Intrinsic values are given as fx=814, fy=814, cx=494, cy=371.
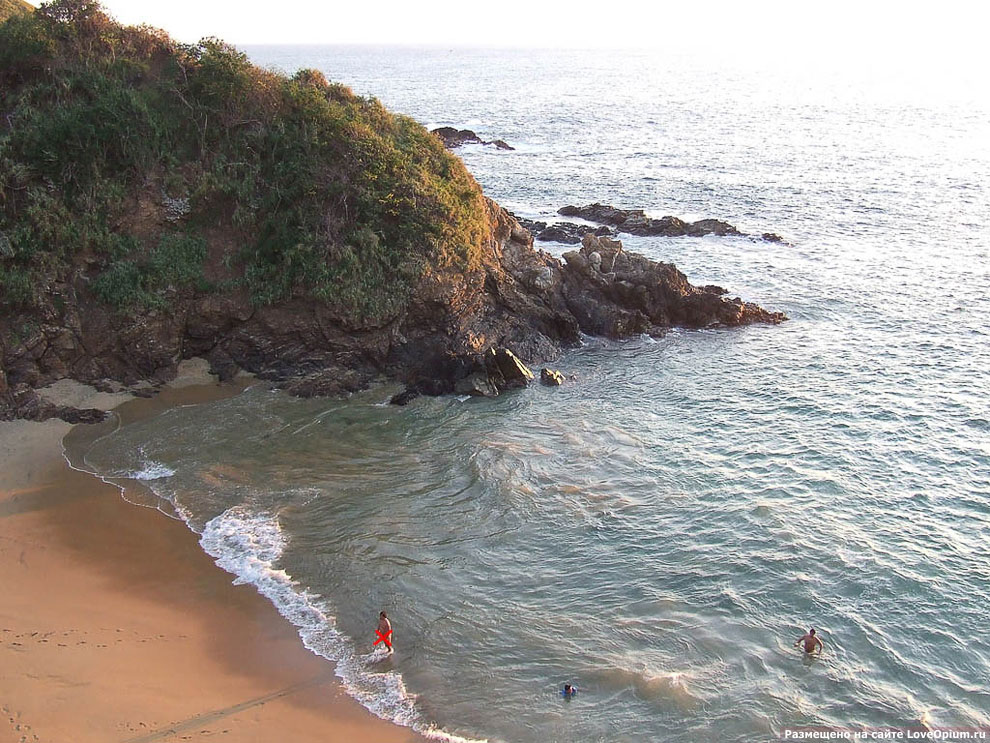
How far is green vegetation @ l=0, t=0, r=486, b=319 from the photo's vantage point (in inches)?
1139

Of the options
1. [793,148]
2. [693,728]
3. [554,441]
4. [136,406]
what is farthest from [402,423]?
[793,148]

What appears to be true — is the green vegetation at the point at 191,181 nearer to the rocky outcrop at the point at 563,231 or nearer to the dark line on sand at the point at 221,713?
the dark line on sand at the point at 221,713

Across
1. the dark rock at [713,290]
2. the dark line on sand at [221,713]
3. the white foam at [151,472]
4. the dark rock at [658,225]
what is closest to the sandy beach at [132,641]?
the dark line on sand at [221,713]

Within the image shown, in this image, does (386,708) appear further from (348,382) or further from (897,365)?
(897,365)

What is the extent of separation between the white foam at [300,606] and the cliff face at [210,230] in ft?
27.7

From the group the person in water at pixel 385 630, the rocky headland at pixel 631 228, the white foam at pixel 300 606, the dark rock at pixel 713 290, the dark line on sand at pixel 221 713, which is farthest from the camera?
the rocky headland at pixel 631 228

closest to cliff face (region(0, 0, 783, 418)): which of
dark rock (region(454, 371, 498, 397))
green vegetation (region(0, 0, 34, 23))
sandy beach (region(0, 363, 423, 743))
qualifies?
dark rock (region(454, 371, 498, 397))

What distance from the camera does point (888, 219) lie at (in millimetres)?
56219

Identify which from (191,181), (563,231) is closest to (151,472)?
(191,181)

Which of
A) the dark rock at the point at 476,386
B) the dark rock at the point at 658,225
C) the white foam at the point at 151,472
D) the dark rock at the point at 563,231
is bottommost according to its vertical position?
the white foam at the point at 151,472

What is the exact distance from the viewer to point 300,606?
63.7 ft

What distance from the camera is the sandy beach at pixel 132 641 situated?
15773 millimetres

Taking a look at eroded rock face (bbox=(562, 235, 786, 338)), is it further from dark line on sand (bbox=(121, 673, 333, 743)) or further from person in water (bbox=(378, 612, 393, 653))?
dark line on sand (bbox=(121, 673, 333, 743))

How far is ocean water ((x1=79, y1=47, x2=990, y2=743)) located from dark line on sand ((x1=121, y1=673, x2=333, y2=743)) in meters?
0.85
